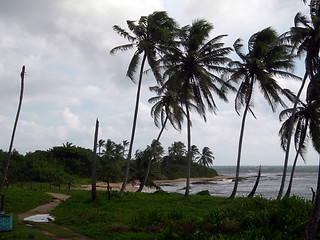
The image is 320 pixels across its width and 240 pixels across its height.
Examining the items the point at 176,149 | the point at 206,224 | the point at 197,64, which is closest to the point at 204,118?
the point at 197,64

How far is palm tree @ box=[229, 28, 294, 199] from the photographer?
1762 centimetres

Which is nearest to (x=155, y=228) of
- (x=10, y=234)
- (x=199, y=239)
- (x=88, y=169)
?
(x=199, y=239)

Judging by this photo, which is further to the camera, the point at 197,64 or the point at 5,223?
the point at 197,64

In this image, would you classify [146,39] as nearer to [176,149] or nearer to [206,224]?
→ [206,224]

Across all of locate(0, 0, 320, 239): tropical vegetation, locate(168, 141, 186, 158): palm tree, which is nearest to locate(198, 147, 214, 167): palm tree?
locate(168, 141, 186, 158): palm tree

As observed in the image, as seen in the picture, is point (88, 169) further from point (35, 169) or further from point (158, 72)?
point (158, 72)

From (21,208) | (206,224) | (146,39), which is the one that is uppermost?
(146,39)

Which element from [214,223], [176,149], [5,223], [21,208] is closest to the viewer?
[214,223]

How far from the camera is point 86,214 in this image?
12383 millimetres

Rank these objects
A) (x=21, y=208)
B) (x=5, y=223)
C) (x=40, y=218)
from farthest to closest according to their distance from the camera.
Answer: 1. (x=21, y=208)
2. (x=40, y=218)
3. (x=5, y=223)

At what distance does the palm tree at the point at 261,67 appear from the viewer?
17.6 meters

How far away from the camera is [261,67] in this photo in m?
17.3

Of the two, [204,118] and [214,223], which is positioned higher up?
[204,118]

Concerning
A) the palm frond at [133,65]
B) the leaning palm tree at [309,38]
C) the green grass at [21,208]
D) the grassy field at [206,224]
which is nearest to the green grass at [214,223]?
the grassy field at [206,224]
